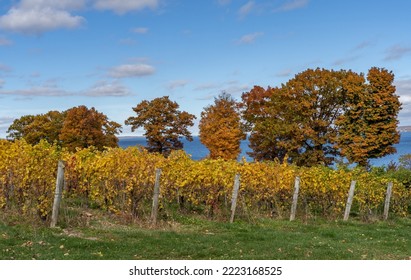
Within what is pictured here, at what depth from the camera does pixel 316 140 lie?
124 ft

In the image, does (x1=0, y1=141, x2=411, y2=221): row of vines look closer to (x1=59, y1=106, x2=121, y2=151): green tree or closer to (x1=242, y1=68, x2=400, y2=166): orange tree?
(x1=242, y1=68, x2=400, y2=166): orange tree

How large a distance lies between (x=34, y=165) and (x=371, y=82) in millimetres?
33013

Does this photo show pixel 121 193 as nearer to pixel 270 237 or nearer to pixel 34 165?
pixel 34 165

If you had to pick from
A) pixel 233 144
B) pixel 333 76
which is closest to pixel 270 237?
pixel 333 76

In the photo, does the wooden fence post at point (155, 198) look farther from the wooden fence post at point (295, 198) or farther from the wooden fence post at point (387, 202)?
the wooden fence post at point (387, 202)

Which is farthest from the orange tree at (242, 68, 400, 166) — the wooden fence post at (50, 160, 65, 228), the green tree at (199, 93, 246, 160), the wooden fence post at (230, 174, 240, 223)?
the wooden fence post at (50, 160, 65, 228)

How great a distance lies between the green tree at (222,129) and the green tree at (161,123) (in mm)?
3873

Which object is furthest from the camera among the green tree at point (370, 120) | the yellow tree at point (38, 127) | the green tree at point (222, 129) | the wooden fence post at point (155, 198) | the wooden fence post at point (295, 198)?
the yellow tree at point (38, 127)

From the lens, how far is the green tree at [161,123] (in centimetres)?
5422

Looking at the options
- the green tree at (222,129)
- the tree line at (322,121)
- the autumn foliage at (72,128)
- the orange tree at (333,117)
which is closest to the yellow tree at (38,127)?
the autumn foliage at (72,128)

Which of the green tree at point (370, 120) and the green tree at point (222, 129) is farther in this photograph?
the green tree at point (222, 129)

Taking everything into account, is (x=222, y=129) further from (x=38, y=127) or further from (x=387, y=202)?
(x=387, y=202)

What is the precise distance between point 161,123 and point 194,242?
4576 centimetres

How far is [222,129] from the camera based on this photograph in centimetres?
4866
